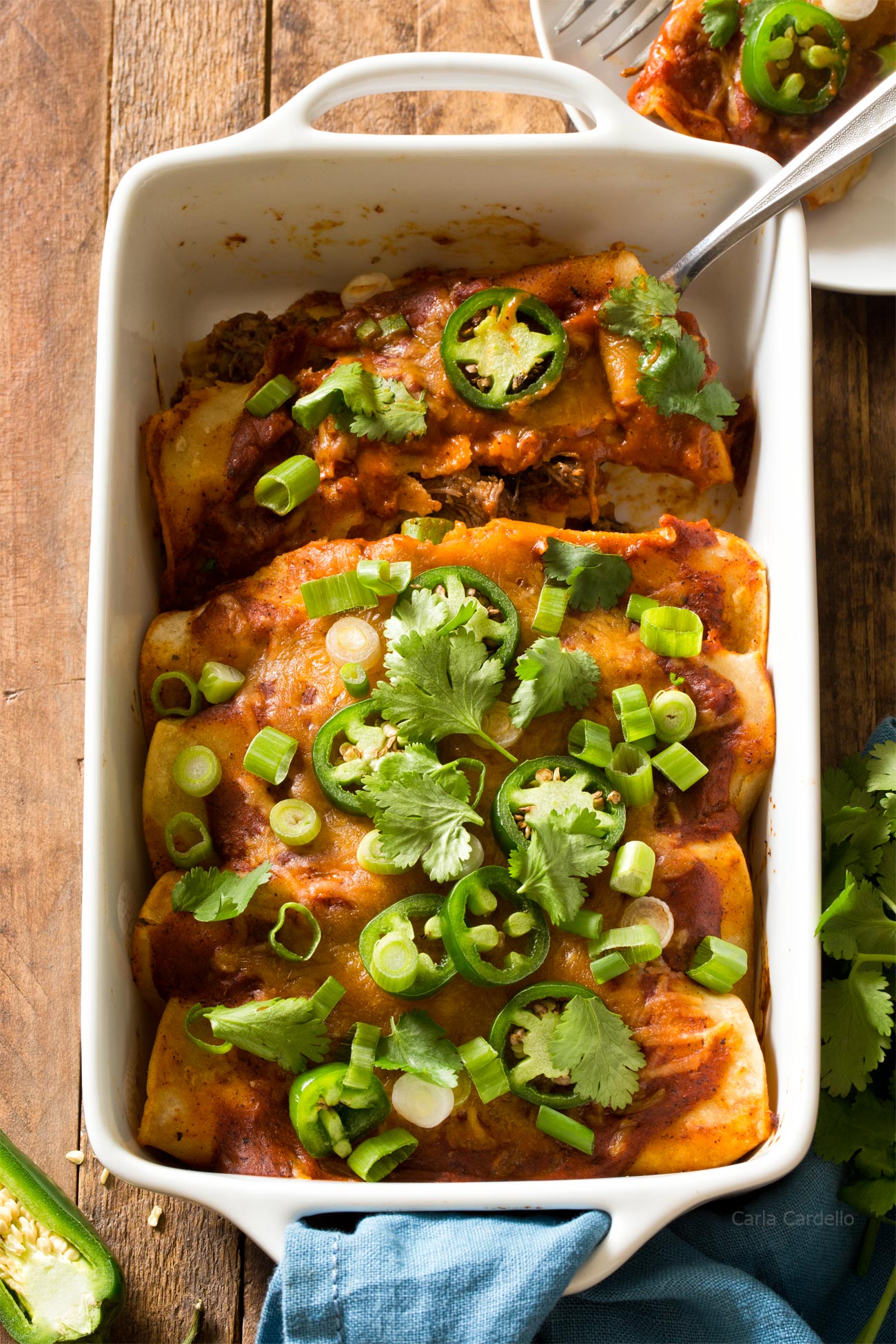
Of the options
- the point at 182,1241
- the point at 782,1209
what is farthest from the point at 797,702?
the point at 182,1241

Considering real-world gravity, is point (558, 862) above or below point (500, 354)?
below

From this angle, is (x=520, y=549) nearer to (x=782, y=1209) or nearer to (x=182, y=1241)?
(x=782, y=1209)

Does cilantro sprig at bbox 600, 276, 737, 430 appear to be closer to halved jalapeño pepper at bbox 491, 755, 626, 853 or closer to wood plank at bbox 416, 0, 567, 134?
wood plank at bbox 416, 0, 567, 134

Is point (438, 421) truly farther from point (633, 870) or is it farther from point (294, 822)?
point (633, 870)

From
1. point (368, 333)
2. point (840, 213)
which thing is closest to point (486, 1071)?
point (368, 333)

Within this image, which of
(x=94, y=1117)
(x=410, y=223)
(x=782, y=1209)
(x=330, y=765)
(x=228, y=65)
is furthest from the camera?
(x=228, y=65)

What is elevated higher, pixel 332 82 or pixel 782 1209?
pixel 332 82
